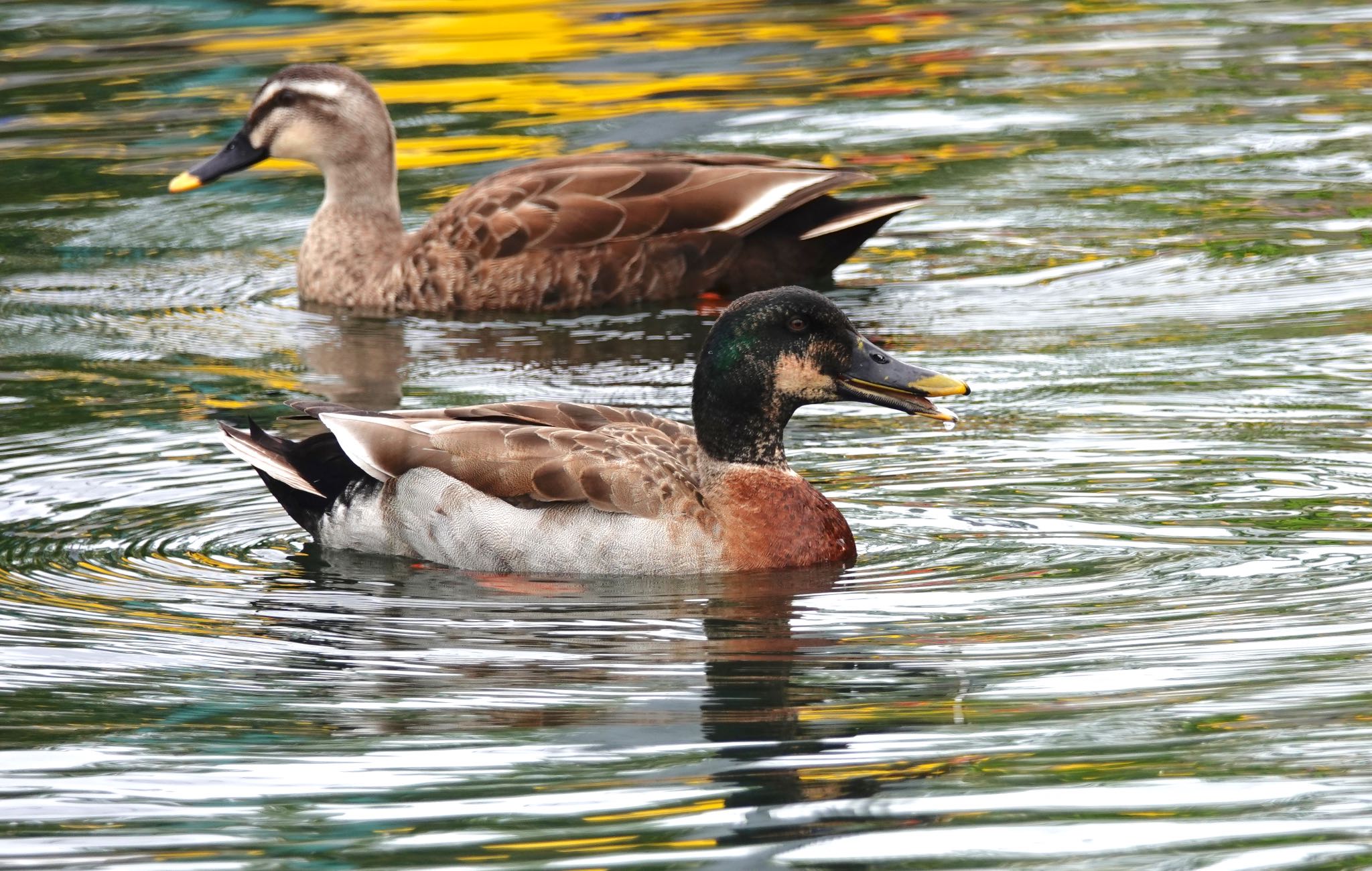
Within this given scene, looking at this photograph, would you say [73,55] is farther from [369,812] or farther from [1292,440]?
[369,812]

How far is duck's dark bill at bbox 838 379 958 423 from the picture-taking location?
23.6 ft

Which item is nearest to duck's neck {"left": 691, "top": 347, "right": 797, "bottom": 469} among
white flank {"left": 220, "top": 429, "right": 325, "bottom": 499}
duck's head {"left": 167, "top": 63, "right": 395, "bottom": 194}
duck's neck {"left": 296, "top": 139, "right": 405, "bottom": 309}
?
white flank {"left": 220, "top": 429, "right": 325, "bottom": 499}

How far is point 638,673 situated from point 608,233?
18.1 feet

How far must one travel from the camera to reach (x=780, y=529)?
709 centimetres

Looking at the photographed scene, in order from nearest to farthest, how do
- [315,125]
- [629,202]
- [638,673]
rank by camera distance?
1. [638,673]
2. [629,202]
3. [315,125]

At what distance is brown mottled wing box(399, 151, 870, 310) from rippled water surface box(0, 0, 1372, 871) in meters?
0.18

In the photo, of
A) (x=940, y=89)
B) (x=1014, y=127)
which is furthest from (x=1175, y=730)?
(x=940, y=89)

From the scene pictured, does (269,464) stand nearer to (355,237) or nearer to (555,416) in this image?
(555,416)

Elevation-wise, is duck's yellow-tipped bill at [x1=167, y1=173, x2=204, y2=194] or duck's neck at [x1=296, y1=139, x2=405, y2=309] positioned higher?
duck's yellow-tipped bill at [x1=167, y1=173, x2=204, y2=194]

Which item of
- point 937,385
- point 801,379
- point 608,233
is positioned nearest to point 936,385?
point 937,385

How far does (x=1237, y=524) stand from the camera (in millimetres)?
7125

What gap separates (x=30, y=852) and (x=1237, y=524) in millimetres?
3947

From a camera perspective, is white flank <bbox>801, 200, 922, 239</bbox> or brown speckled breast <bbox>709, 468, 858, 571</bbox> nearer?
brown speckled breast <bbox>709, 468, 858, 571</bbox>

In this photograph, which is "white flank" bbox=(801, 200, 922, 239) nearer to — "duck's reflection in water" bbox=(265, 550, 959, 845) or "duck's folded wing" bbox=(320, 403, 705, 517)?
"duck's folded wing" bbox=(320, 403, 705, 517)
